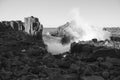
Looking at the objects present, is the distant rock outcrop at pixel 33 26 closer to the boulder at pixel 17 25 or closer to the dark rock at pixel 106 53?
the boulder at pixel 17 25

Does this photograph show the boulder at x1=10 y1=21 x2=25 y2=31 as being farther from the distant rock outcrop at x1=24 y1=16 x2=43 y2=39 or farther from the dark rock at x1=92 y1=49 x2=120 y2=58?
the dark rock at x1=92 y1=49 x2=120 y2=58

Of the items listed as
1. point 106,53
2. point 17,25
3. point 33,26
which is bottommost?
point 106,53

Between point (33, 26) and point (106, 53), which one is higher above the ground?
point (33, 26)

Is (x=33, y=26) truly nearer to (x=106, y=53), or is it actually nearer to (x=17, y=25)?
(x=17, y=25)

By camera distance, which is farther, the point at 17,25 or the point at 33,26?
the point at 17,25

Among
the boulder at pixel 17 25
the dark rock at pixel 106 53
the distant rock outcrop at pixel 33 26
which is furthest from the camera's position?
the boulder at pixel 17 25

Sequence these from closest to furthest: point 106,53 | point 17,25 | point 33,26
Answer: point 106,53, point 33,26, point 17,25

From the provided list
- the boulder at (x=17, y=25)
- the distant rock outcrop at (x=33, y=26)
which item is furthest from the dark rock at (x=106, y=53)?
the boulder at (x=17, y=25)

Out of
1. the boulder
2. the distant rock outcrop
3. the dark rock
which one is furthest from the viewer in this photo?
the boulder

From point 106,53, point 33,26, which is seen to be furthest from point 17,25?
point 106,53

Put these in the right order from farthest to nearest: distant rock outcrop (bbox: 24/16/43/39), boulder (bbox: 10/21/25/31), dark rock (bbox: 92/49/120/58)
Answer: boulder (bbox: 10/21/25/31) → distant rock outcrop (bbox: 24/16/43/39) → dark rock (bbox: 92/49/120/58)

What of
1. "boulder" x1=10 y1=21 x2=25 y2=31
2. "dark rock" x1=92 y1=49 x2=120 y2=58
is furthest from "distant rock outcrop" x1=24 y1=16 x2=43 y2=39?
"dark rock" x1=92 y1=49 x2=120 y2=58

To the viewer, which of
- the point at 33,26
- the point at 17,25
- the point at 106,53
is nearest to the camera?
the point at 106,53

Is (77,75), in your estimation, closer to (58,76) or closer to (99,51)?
(58,76)
